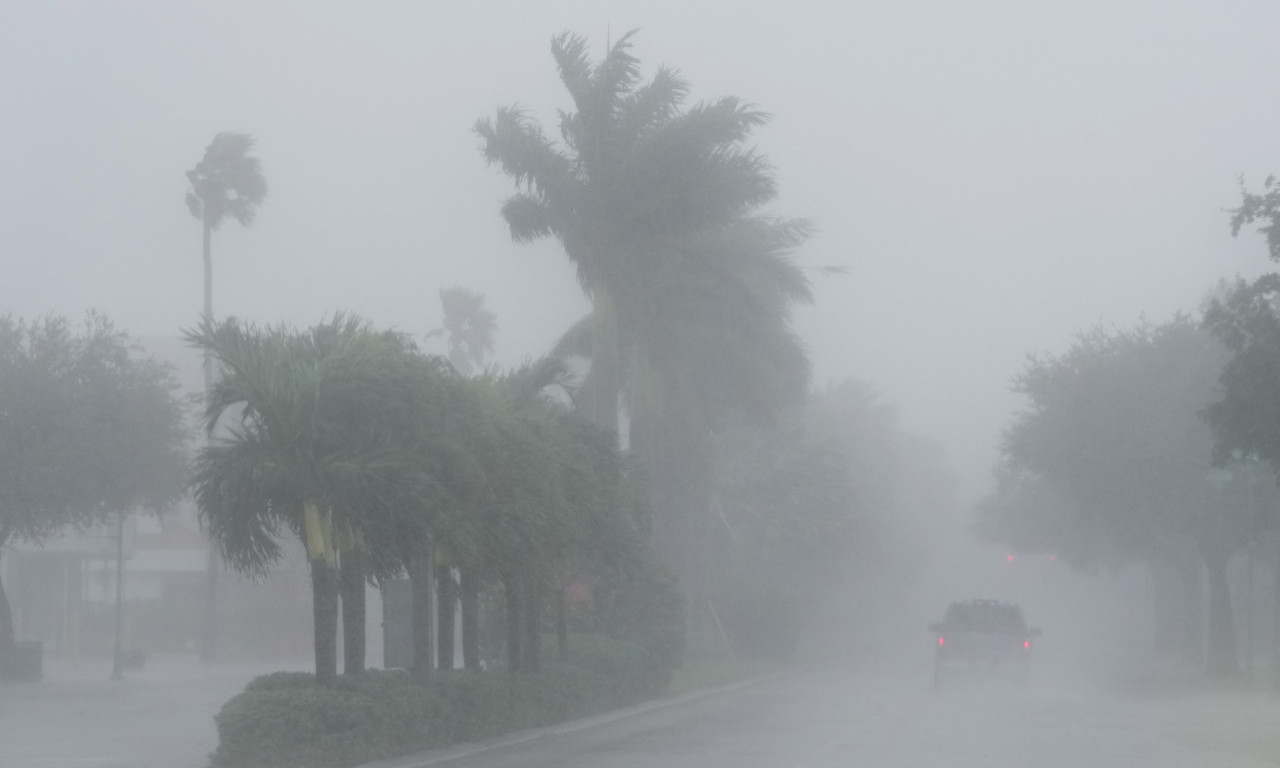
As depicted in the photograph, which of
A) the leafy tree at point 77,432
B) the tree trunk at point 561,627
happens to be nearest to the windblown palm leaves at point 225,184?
the leafy tree at point 77,432

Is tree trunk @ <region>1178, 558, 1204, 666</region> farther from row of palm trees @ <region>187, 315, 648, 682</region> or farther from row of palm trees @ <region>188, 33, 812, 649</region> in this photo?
row of palm trees @ <region>187, 315, 648, 682</region>

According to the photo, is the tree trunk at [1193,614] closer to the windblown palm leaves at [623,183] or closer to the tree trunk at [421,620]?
the windblown palm leaves at [623,183]

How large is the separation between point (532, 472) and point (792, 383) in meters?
23.5

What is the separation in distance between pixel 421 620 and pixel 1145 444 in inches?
972

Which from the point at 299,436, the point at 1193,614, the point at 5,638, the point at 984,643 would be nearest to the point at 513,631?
the point at 299,436

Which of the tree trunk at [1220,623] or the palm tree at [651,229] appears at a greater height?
the palm tree at [651,229]

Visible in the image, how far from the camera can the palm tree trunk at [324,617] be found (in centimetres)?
1827

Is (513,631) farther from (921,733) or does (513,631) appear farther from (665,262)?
(665,262)

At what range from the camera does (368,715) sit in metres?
17.8

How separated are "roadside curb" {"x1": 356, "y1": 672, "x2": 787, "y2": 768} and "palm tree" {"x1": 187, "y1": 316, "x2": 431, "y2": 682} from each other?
1.32 metres

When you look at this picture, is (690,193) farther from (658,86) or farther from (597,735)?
(597,735)

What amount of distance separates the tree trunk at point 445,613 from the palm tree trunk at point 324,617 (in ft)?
15.4

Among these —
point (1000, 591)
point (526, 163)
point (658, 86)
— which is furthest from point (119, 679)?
point (1000, 591)

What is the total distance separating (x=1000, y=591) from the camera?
18112 cm
